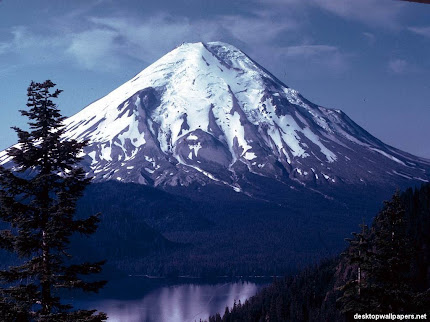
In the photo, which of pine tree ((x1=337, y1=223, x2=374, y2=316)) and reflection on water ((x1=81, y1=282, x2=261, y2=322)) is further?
reflection on water ((x1=81, y1=282, x2=261, y2=322))

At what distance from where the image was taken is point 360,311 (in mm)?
18000

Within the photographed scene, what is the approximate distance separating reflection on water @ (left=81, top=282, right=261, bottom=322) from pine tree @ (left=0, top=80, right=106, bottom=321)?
133 meters

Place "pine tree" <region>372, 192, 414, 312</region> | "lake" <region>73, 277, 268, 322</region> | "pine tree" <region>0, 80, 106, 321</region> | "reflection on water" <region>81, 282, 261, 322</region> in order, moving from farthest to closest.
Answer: "lake" <region>73, 277, 268, 322</region> < "reflection on water" <region>81, 282, 261, 322</region> < "pine tree" <region>372, 192, 414, 312</region> < "pine tree" <region>0, 80, 106, 321</region>

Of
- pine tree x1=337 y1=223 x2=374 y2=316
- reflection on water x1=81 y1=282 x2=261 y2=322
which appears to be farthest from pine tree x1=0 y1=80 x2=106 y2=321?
reflection on water x1=81 y1=282 x2=261 y2=322

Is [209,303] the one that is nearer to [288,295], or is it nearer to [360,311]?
[288,295]

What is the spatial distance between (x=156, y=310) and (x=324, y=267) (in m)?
51.8

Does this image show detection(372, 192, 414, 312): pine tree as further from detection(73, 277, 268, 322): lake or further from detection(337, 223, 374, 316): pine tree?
detection(73, 277, 268, 322): lake

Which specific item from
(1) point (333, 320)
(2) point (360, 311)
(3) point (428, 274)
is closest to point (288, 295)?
(1) point (333, 320)

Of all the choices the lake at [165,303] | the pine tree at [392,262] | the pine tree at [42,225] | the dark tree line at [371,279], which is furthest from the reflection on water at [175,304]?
the pine tree at [42,225]

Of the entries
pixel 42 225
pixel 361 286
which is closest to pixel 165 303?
Answer: pixel 361 286

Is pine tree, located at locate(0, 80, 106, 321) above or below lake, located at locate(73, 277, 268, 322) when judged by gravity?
above

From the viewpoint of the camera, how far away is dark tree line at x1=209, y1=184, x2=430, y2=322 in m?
18.0

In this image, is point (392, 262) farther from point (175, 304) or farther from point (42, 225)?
point (175, 304)

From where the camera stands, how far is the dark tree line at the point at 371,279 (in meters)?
18.0
